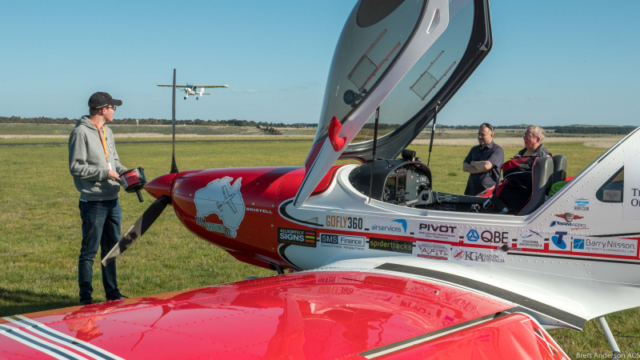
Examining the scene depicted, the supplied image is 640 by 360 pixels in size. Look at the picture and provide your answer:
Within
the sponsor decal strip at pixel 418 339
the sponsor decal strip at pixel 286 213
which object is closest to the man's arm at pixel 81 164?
the sponsor decal strip at pixel 286 213

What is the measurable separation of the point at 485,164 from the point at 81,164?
4827 mm

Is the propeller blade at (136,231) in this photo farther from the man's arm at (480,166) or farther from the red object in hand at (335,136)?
the man's arm at (480,166)

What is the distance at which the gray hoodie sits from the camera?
4234mm

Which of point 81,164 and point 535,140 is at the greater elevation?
point 535,140

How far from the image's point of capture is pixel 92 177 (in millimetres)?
4277

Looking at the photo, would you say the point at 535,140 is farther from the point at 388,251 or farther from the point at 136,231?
the point at 136,231

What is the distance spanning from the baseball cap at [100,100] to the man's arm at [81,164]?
0.33m

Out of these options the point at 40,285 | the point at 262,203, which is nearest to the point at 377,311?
the point at 262,203

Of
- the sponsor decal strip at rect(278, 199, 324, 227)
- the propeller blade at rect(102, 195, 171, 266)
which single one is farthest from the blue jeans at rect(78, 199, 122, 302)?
the sponsor decal strip at rect(278, 199, 324, 227)

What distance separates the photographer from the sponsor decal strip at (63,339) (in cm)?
178

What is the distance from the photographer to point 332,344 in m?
2.00

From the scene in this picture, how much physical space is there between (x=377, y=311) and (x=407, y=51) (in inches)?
57.8

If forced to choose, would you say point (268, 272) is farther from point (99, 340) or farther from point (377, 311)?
point (99, 340)

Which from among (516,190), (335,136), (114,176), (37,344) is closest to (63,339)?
(37,344)
